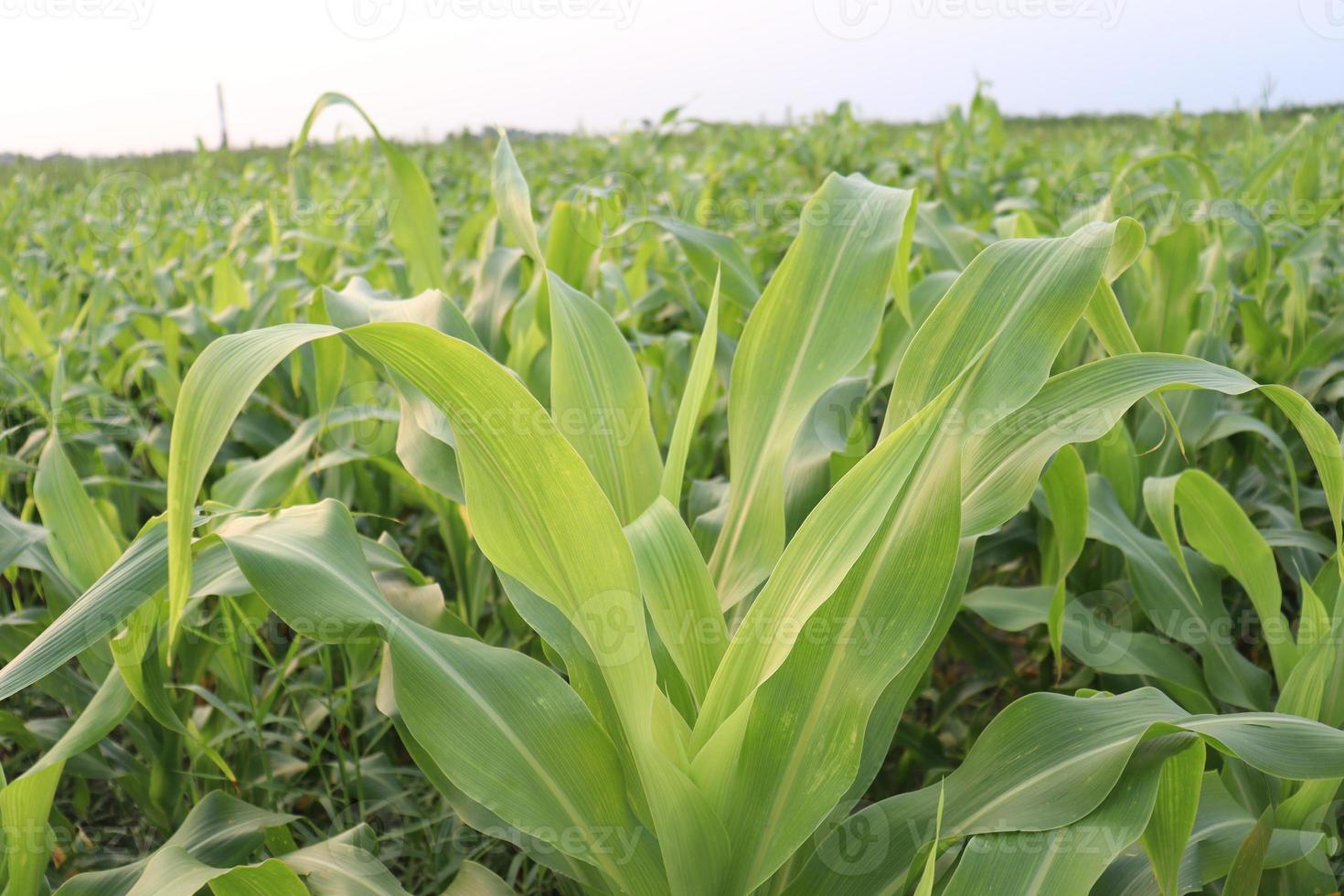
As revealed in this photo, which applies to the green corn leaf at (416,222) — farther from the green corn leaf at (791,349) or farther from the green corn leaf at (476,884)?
the green corn leaf at (476,884)

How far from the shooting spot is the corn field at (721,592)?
1.88 feet

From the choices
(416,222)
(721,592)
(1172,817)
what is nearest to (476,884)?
(721,592)

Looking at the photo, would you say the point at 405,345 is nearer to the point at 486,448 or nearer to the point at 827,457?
the point at 486,448

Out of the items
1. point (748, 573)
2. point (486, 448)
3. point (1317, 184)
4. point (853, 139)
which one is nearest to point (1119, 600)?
point (748, 573)

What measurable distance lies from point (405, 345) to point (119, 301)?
223 centimetres

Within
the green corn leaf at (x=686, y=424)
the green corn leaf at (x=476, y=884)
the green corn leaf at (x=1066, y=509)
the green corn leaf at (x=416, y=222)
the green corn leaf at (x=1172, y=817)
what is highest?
the green corn leaf at (x=416, y=222)

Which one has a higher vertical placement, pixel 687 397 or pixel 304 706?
pixel 687 397

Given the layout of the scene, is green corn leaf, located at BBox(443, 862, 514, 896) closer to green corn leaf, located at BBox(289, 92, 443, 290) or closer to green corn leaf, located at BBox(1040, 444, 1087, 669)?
green corn leaf, located at BBox(1040, 444, 1087, 669)

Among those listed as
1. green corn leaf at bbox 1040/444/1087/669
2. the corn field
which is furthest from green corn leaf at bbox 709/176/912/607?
green corn leaf at bbox 1040/444/1087/669

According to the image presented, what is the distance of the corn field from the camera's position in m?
0.57

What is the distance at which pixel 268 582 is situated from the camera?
2.19 ft

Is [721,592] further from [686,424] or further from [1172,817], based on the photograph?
[1172,817]

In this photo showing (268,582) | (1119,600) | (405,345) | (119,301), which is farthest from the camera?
(119,301)

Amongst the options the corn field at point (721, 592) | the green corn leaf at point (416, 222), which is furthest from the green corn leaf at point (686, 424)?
the green corn leaf at point (416, 222)
